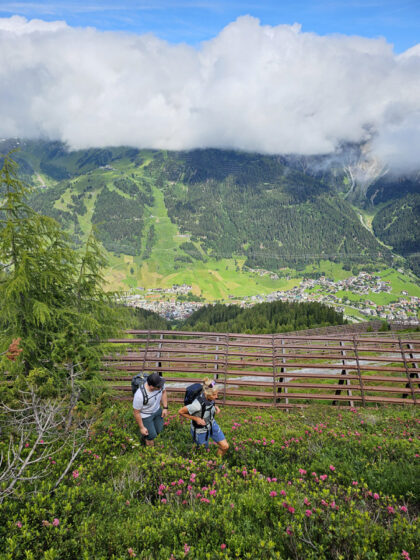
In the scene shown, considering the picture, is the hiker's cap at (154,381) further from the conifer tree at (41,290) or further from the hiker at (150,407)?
the conifer tree at (41,290)

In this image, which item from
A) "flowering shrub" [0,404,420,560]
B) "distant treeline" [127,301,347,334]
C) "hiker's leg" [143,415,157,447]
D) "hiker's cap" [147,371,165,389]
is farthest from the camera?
"distant treeline" [127,301,347,334]

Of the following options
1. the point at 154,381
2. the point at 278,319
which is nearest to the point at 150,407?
the point at 154,381

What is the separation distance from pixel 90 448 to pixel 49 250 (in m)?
6.65

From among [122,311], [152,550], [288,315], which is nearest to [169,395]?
[122,311]

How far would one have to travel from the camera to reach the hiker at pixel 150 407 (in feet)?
23.5

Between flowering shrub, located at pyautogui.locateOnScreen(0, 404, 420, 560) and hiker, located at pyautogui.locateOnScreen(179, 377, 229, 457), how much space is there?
1.14 feet

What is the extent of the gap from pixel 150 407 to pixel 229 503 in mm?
3366

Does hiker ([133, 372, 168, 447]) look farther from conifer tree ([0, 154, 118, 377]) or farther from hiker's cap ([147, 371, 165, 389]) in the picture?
conifer tree ([0, 154, 118, 377])

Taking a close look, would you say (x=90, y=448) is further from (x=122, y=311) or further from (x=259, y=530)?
(x=122, y=311)

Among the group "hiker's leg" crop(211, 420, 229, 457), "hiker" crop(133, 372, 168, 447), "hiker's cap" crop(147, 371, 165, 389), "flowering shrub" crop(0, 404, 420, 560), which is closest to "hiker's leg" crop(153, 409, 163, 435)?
"hiker" crop(133, 372, 168, 447)

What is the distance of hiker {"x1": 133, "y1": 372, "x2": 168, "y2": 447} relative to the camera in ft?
23.5

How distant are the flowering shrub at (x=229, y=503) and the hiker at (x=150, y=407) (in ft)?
1.14

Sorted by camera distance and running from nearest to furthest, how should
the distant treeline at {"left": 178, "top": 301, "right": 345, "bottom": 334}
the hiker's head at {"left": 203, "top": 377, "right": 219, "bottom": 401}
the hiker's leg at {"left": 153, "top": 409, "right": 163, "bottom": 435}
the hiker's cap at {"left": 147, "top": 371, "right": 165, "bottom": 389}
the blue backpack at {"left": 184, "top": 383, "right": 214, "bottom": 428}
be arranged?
the hiker's head at {"left": 203, "top": 377, "right": 219, "bottom": 401} < the blue backpack at {"left": 184, "top": 383, "right": 214, "bottom": 428} < the hiker's cap at {"left": 147, "top": 371, "right": 165, "bottom": 389} < the hiker's leg at {"left": 153, "top": 409, "right": 163, "bottom": 435} < the distant treeline at {"left": 178, "top": 301, "right": 345, "bottom": 334}

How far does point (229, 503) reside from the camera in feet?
15.3
